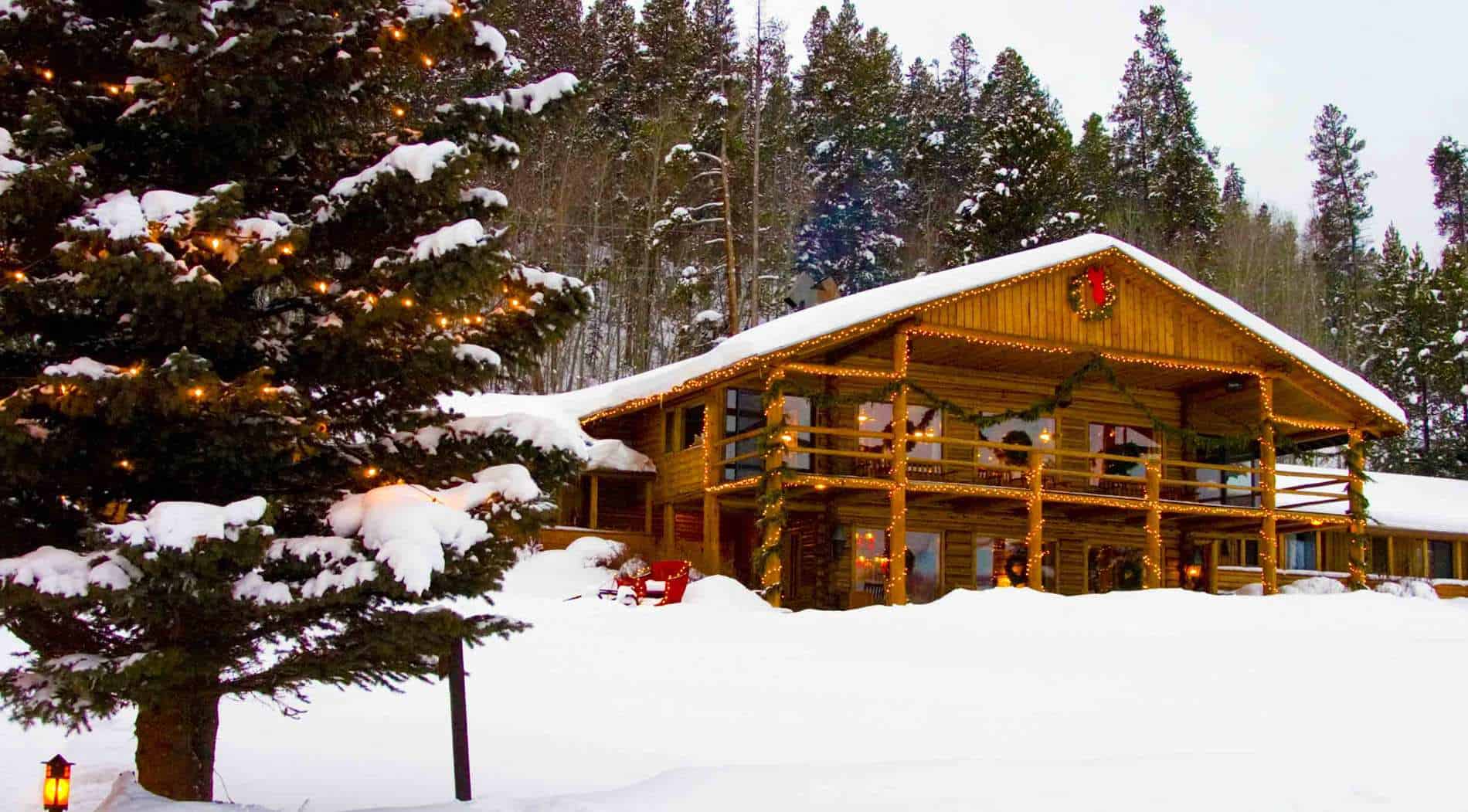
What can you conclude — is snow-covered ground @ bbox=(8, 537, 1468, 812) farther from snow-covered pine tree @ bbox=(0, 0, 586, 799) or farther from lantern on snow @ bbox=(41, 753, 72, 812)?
snow-covered pine tree @ bbox=(0, 0, 586, 799)

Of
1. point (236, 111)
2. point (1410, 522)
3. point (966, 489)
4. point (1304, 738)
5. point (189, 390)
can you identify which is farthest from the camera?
point (1410, 522)

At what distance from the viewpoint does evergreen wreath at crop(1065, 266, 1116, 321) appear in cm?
2467

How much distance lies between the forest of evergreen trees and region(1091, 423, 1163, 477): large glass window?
41.5 ft

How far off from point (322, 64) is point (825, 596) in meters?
18.6

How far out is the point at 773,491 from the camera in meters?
22.2

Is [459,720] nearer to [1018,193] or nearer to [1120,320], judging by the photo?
[1120,320]

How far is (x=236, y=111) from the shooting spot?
26.8 feet

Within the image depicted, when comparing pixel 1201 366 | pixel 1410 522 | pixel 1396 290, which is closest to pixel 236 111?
pixel 1201 366

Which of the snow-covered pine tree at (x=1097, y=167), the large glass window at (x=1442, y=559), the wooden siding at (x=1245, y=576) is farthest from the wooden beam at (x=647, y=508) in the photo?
the snow-covered pine tree at (x=1097, y=167)

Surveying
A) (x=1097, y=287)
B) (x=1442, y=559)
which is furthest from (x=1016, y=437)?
(x=1442, y=559)

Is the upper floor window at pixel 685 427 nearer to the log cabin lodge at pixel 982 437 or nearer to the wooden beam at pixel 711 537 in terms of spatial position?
the log cabin lodge at pixel 982 437

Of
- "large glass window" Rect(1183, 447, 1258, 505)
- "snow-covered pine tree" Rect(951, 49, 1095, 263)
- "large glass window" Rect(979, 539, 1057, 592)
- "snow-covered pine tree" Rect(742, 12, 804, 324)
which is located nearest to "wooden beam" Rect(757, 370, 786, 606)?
"large glass window" Rect(979, 539, 1057, 592)

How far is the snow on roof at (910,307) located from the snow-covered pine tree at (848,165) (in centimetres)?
2161

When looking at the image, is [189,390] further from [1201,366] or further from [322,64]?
[1201,366]
